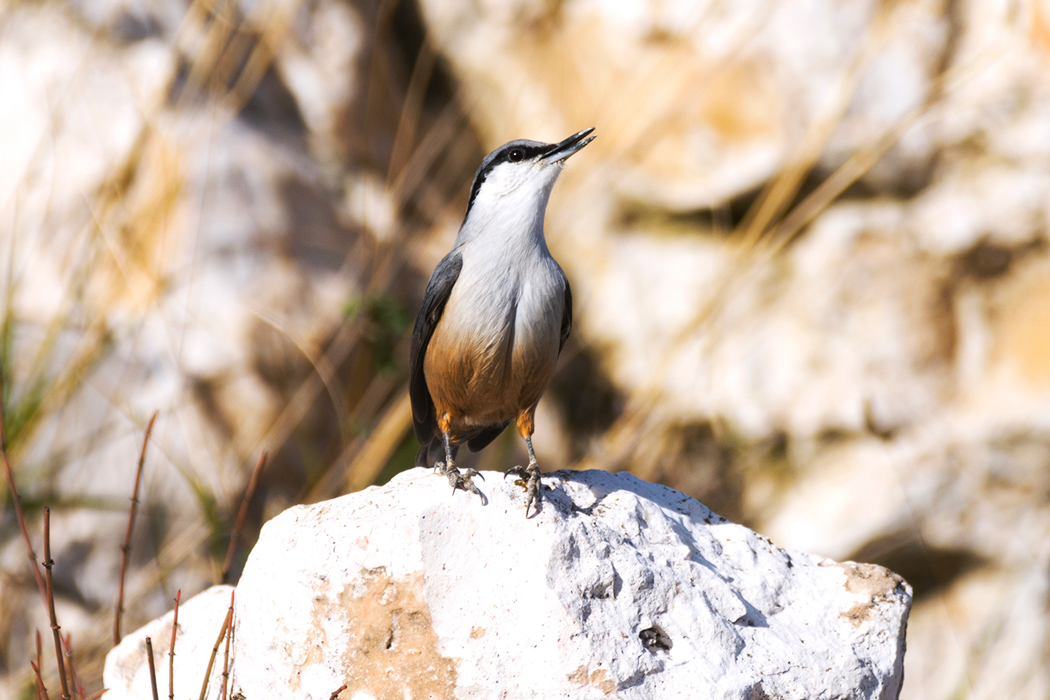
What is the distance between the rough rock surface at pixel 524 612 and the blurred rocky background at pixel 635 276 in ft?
8.46

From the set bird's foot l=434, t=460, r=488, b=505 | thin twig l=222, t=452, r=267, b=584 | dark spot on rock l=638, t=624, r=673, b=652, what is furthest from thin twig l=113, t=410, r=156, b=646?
dark spot on rock l=638, t=624, r=673, b=652

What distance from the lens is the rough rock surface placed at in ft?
7.73

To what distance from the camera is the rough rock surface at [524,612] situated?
2.36 m

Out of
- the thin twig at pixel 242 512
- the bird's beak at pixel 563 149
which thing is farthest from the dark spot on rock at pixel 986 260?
the thin twig at pixel 242 512

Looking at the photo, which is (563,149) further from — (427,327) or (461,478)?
(461,478)

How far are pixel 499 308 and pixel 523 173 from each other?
621 millimetres

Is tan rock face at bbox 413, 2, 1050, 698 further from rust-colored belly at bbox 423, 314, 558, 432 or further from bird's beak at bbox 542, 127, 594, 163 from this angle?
rust-colored belly at bbox 423, 314, 558, 432

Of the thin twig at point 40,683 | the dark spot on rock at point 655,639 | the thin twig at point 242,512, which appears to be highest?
the thin twig at point 40,683

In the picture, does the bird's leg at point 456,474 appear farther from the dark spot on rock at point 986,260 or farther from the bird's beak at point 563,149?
the dark spot on rock at point 986,260

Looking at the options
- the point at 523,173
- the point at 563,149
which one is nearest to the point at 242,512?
the point at 523,173

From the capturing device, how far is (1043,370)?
18.4 ft

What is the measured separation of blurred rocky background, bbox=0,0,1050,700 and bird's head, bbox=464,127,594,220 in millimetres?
1913

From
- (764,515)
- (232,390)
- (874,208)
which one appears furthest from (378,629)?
(874,208)

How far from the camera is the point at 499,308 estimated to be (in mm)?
3260
